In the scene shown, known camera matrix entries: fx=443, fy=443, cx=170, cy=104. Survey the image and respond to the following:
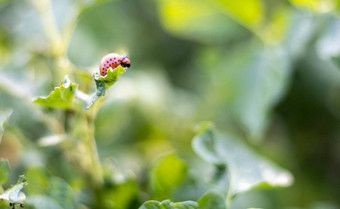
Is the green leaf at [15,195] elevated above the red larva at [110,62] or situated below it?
below

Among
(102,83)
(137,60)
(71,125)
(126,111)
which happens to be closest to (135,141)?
(126,111)

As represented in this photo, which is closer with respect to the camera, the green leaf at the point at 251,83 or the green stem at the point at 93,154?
the green stem at the point at 93,154

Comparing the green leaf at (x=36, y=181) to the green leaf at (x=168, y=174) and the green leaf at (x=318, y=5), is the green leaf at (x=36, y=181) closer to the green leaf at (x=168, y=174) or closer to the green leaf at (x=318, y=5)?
the green leaf at (x=168, y=174)

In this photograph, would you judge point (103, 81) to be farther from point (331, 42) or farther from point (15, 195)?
point (331, 42)

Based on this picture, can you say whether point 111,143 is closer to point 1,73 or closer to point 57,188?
point 1,73

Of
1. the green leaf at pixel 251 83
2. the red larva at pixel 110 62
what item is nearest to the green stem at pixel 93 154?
the red larva at pixel 110 62
